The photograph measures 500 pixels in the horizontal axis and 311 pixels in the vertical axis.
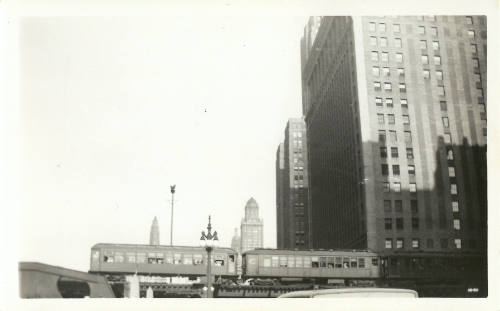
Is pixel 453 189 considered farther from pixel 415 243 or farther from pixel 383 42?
pixel 383 42

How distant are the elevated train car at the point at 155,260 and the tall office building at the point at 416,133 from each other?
75.2 feet

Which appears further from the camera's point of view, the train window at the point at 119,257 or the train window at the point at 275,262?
the train window at the point at 275,262

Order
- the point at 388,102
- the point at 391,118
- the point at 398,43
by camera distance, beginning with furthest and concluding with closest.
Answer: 1. the point at 388,102
2. the point at 391,118
3. the point at 398,43

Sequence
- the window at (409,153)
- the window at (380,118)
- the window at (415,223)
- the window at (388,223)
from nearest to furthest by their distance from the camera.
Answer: the window at (415,223) → the window at (388,223) → the window at (409,153) → the window at (380,118)

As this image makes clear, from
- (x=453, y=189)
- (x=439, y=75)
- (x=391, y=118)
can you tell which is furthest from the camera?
(x=439, y=75)

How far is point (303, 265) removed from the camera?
39.1 metres

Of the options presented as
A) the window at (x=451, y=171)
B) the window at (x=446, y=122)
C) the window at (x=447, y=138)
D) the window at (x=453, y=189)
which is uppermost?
the window at (x=446, y=122)

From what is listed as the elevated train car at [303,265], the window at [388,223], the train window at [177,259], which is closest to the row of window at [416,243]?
the window at [388,223]

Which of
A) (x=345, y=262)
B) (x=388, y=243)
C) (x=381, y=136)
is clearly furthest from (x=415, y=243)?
(x=345, y=262)

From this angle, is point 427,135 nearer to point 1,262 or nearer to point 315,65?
point 315,65

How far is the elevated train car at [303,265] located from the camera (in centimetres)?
3903

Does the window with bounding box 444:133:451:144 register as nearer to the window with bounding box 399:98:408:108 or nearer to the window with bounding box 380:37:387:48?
the window with bounding box 399:98:408:108

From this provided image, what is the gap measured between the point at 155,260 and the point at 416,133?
116 ft

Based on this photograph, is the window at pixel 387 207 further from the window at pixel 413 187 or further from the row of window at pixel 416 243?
the row of window at pixel 416 243
